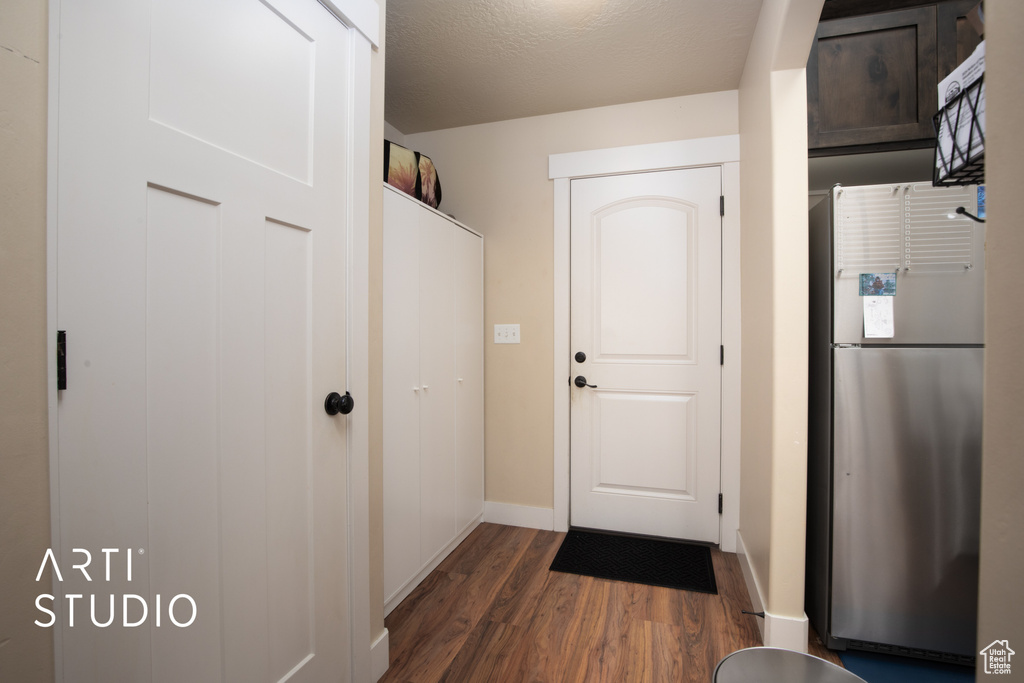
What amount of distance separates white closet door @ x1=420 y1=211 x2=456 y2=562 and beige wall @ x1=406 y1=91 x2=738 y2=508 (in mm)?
442

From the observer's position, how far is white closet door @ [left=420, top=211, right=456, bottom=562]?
2115mm

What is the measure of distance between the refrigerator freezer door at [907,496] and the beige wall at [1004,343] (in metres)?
1.30

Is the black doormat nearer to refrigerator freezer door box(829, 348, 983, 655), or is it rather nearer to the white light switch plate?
refrigerator freezer door box(829, 348, 983, 655)

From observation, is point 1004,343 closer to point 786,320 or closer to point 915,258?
point 786,320

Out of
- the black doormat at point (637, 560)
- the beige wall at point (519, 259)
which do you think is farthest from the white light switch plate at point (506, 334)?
the black doormat at point (637, 560)

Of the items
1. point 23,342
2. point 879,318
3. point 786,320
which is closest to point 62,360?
point 23,342

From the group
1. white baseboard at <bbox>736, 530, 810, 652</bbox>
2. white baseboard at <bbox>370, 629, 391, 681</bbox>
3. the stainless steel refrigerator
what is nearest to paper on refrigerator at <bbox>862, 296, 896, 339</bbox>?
the stainless steel refrigerator

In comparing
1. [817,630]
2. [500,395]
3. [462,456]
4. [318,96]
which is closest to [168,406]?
[318,96]

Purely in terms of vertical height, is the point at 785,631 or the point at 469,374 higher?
the point at 469,374

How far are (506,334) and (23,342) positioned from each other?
2183 millimetres

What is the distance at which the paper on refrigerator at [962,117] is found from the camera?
0.81 m

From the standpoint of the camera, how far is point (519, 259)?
8.99ft

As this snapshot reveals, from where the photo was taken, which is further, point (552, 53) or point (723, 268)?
point (723, 268)

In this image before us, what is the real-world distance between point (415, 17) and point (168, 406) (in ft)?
5.78
